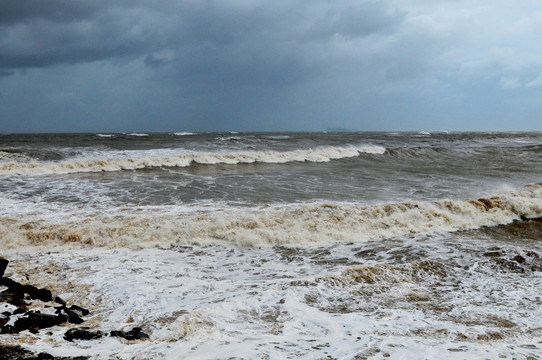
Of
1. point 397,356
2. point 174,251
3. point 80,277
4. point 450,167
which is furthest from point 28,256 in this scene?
point 450,167

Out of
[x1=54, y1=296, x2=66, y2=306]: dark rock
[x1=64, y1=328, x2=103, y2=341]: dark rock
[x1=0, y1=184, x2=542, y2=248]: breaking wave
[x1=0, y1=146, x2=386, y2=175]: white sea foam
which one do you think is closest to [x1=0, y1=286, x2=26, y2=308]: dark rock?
[x1=54, y1=296, x2=66, y2=306]: dark rock

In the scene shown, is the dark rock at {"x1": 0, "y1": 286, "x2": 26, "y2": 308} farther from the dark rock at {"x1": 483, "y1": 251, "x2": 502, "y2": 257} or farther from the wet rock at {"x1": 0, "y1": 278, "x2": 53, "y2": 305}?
the dark rock at {"x1": 483, "y1": 251, "x2": 502, "y2": 257}

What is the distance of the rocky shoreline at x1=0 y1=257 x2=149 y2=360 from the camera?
159 inches

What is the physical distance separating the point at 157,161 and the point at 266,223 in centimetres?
1632

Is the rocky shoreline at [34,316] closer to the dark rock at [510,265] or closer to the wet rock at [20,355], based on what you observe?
the wet rock at [20,355]

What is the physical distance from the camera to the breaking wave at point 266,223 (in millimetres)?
8758

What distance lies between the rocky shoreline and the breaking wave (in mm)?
2883

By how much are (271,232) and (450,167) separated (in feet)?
62.1

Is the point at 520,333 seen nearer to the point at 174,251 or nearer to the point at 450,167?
the point at 174,251

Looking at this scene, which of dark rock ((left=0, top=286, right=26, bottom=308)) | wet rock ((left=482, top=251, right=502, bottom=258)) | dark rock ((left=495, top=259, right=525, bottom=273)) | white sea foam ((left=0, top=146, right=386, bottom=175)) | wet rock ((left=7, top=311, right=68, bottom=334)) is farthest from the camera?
white sea foam ((left=0, top=146, right=386, bottom=175))

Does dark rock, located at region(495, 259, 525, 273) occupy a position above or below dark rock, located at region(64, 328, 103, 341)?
above

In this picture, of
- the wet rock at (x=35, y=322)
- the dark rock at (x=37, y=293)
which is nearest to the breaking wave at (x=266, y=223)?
the dark rock at (x=37, y=293)

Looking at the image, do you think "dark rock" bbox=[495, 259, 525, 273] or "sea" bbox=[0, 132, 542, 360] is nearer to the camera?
"sea" bbox=[0, 132, 542, 360]

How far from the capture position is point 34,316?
480cm
